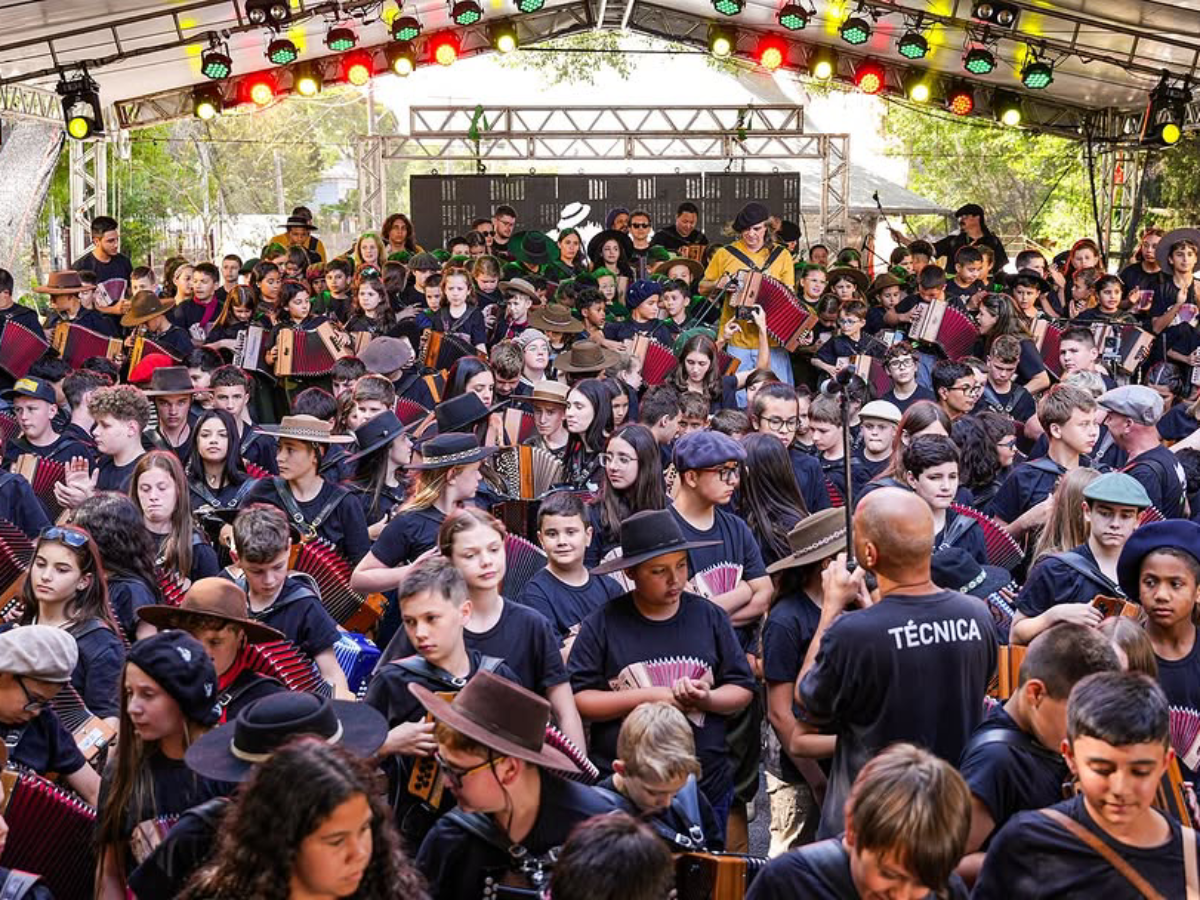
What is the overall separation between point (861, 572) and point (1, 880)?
2763mm

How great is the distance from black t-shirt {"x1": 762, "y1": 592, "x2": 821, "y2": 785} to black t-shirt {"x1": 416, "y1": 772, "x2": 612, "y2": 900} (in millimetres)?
1400

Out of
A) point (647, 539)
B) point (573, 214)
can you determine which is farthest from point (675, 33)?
point (647, 539)

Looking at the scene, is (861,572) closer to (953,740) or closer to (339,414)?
(953,740)

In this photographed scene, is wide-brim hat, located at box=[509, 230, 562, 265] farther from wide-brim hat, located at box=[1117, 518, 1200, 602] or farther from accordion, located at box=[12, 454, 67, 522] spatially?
wide-brim hat, located at box=[1117, 518, 1200, 602]

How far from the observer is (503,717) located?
4.42 m

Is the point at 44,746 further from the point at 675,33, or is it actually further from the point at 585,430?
the point at 675,33

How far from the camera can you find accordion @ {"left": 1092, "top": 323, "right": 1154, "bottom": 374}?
1466 cm

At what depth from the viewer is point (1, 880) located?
4102 millimetres

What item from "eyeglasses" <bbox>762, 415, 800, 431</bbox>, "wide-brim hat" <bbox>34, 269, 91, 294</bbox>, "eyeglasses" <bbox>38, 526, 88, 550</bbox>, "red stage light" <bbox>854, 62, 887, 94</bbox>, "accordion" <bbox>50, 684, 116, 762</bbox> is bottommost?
"accordion" <bbox>50, 684, 116, 762</bbox>

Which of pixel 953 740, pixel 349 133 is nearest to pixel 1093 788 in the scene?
pixel 953 740

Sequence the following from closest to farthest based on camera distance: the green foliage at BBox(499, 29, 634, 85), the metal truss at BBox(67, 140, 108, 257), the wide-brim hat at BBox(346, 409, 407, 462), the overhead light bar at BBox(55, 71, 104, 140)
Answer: the wide-brim hat at BBox(346, 409, 407, 462) < the overhead light bar at BBox(55, 71, 104, 140) < the metal truss at BBox(67, 140, 108, 257) < the green foliage at BBox(499, 29, 634, 85)

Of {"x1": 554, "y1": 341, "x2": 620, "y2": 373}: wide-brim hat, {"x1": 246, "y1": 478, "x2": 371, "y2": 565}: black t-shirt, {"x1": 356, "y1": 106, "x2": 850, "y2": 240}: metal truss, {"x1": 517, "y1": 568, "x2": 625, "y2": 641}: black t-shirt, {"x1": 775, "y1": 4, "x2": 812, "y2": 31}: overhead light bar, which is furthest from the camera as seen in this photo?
{"x1": 356, "y1": 106, "x2": 850, "y2": 240}: metal truss

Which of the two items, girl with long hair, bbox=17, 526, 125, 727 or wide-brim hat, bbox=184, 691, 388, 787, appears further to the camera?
girl with long hair, bbox=17, 526, 125, 727

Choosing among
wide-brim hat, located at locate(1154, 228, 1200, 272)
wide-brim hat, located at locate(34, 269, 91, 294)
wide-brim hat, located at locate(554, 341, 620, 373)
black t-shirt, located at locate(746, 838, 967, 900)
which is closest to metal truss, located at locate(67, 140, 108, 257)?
wide-brim hat, located at locate(34, 269, 91, 294)
